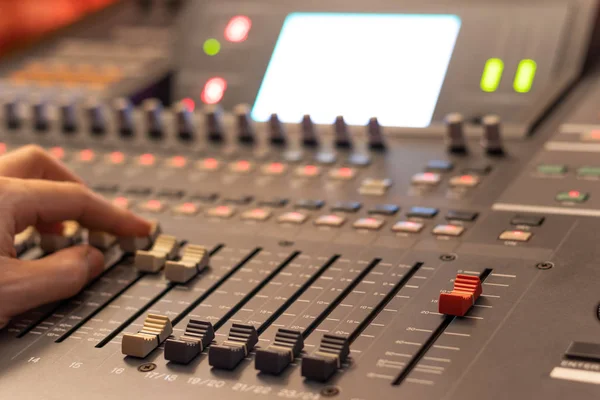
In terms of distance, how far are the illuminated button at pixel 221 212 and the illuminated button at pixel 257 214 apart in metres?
0.03

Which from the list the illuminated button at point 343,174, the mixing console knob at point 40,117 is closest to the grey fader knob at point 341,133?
the illuminated button at point 343,174

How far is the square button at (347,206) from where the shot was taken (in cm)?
148

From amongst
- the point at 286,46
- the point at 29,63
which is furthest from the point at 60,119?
the point at 286,46

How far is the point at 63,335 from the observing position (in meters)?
1.23

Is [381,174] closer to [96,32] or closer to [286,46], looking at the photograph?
[286,46]

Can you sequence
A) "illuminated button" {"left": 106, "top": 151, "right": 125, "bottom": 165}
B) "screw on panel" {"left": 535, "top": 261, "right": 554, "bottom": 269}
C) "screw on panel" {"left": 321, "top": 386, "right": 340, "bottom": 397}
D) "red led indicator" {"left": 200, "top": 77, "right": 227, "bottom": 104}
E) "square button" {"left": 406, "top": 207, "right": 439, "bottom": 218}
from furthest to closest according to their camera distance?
"red led indicator" {"left": 200, "top": 77, "right": 227, "bottom": 104} → "illuminated button" {"left": 106, "top": 151, "right": 125, "bottom": 165} → "square button" {"left": 406, "top": 207, "right": 439, "bottom": 218} → "screw on panel" {"left": 535, "top": 261, "right": 554, "bottom": 269} → "screw on panel" {"left": 321, "top": 386, "right": 340, "bottom": 397}

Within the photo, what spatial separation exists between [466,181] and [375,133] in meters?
0.27

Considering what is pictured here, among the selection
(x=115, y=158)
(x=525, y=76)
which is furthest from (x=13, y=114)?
(x=525, y=76)

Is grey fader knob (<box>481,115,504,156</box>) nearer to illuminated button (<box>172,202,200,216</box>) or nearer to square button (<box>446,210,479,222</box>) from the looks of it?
square button (<box>446,210,479,222</box>)

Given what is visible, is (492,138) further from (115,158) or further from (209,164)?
(115,158)

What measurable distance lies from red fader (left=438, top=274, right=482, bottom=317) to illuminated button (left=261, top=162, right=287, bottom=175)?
612 mm

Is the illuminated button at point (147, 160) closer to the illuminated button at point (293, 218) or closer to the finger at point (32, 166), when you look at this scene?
the finger at point (32, 166)

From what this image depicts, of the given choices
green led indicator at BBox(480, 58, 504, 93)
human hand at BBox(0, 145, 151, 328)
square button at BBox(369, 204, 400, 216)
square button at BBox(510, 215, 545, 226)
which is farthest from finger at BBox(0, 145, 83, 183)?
green led indicator at BBox(480, 58, 504, 93)

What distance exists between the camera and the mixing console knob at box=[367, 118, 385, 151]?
5.66 ft
